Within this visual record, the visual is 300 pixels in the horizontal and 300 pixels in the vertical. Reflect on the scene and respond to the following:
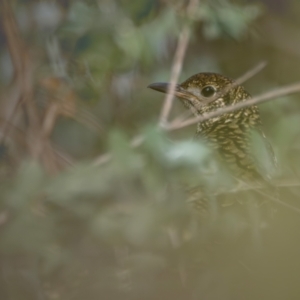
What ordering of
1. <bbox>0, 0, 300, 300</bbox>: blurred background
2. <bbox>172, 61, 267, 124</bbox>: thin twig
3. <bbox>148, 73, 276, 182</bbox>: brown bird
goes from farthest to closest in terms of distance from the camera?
<bbox>172, 61, 267, 124</bbox>: thin twig
<bbox>148, 73, 276, 182</bbox>: brown bird
<bbox>0, 0, 300, 300</bbox>: blurred background

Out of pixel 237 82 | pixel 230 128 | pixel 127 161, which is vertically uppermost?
pixel 237 82

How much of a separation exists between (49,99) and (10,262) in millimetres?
574

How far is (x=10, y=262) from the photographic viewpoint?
174 cm

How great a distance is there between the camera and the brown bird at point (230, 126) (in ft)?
4.91

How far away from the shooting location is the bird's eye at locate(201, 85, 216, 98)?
191cm

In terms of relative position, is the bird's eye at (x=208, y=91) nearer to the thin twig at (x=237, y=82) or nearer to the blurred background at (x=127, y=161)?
the thin twig at (x=237, y=82)

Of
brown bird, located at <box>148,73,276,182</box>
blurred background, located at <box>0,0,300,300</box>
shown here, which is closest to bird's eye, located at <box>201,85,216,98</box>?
brown bird, located at <box>148,73,276,182</box>

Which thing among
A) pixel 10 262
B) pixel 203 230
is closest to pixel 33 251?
pixel 10 262

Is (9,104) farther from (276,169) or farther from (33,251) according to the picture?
(276,169)

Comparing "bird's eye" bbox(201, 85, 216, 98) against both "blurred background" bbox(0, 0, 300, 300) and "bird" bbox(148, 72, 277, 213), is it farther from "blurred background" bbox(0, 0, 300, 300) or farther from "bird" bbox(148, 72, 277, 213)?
"blurred background" bbox(0, 0, 300, 300)

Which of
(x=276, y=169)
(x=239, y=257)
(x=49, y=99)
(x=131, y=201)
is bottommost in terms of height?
(x=239, y=257)

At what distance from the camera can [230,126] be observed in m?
1.85

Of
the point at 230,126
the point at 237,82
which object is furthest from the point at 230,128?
the point at 237,82

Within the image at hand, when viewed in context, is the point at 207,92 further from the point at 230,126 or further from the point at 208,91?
the point at 230,126
